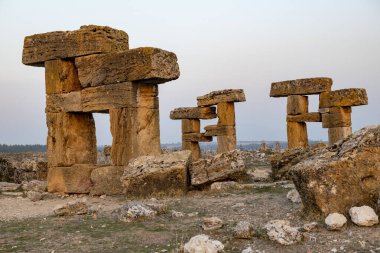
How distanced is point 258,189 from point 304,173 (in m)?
2.98

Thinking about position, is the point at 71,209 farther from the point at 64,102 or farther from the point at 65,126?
the point at 64,102

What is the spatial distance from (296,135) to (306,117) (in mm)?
837

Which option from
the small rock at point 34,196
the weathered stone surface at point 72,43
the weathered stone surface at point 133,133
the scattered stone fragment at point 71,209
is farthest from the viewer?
the weathered stone surface at point 72,43

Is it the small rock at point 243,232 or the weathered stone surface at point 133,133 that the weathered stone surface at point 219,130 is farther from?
the small rock at point 243,232

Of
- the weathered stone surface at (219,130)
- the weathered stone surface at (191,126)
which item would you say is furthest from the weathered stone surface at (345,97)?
the weathered stone surface at (191,126)

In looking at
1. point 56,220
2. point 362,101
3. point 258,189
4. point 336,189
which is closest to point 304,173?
point 336,189

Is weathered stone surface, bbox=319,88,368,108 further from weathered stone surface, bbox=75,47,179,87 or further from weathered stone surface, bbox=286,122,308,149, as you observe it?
weathered stone surface, bbox=75,47,179,87

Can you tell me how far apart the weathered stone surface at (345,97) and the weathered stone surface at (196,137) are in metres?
6.05

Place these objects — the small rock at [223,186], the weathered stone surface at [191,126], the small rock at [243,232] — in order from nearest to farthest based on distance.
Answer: the small rock at [243,232]
the small rock at [223,186]
the weathered stone surface at [191,126]

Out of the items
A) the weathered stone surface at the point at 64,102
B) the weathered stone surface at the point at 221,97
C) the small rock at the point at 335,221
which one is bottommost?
the small rock at the point at 335,221

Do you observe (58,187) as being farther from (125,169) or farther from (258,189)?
(258,189)

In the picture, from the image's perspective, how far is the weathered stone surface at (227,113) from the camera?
18734 mm

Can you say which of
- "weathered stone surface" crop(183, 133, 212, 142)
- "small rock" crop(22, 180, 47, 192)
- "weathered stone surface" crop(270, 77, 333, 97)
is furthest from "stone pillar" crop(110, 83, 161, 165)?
"weathered stone surface" crop(183, 133, 212, 142)

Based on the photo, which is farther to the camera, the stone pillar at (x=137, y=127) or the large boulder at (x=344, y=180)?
the stone pillar at (x=137, y=127)
